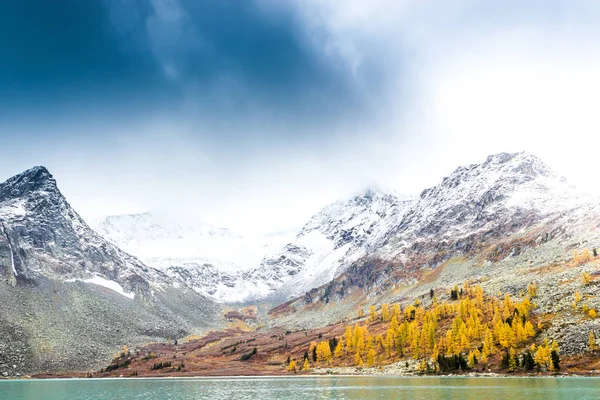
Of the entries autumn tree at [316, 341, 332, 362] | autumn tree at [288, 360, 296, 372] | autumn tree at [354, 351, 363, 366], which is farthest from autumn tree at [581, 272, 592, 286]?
autumn tree at [288, 360, 296, 372]

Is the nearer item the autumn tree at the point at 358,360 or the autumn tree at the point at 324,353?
the autumn tree at the point at 358,360

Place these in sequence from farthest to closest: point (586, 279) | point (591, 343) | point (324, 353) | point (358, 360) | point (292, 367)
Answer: point (324, 353) < point (292, 367) < point (358, 360) < point (586, 279) < point (591, 343)

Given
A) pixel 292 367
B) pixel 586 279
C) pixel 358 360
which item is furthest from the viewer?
pixel 292 367

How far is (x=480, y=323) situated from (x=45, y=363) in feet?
478

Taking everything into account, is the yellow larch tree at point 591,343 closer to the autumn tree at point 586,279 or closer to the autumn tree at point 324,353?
the autumn tree at point 586,279

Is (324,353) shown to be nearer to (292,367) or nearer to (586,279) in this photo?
(292,367)

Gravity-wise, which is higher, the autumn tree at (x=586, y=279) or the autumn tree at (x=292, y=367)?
the autumn tree at (x=586, y=279)

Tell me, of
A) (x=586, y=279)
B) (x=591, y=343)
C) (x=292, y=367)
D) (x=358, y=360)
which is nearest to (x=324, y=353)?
(x=292, y=367)

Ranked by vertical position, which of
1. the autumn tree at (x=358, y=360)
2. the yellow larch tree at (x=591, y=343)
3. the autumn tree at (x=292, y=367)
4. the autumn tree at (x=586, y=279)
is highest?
the autumn tree at (x=586, y=279)

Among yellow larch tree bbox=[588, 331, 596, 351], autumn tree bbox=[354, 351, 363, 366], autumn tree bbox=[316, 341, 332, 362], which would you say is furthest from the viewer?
autumn tree bbox=[316, 341, 332, 362]

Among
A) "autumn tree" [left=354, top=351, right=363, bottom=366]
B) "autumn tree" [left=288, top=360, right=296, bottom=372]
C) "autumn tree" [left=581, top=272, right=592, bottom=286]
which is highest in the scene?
"autumn tree" [left=581, top=272, right=592, bottom=286]

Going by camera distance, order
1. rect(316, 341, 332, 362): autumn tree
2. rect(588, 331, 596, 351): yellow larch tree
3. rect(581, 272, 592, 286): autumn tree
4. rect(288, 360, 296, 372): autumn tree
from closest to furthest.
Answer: rect(588, 331, 596, 351): yellow larch tree < rect(581, 272, 592, 286): autumn tree < rect(288, 360, 296, 372): autumn tree < rect(316, 341, 332, 362): autumn tree

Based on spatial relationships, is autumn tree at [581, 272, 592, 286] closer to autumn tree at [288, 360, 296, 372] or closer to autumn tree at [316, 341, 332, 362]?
autumn tree at [316, 341, 332, 362]

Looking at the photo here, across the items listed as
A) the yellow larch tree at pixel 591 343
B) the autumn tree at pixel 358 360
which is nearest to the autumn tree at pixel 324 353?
the autumn tree at pixel 358 360
